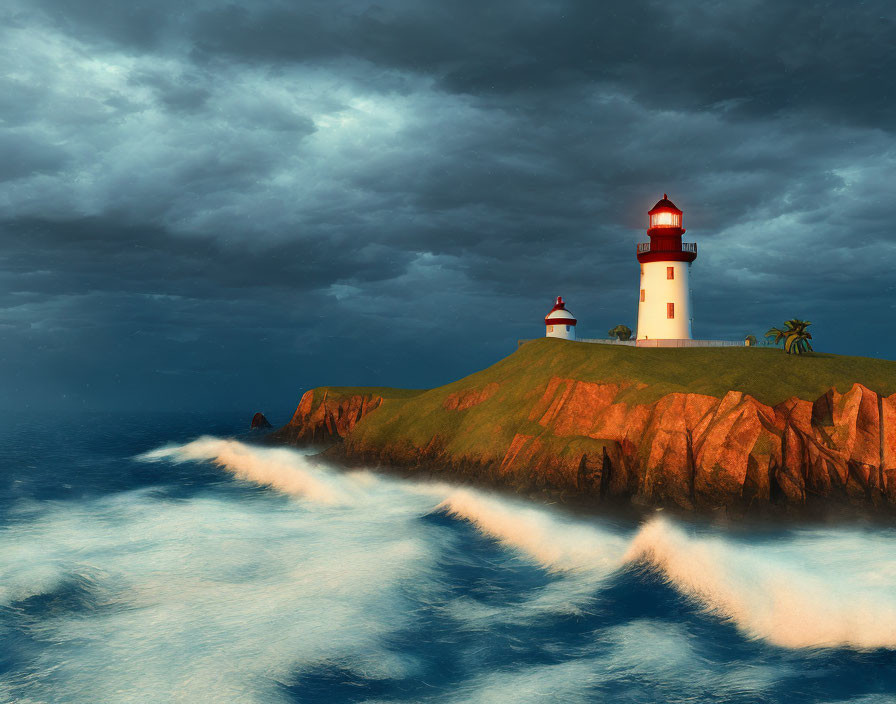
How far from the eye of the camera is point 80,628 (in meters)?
22.2

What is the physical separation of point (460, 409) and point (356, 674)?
4119 cm

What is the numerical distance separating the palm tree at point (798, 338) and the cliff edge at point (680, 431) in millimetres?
1261

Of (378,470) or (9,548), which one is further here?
(378,470)

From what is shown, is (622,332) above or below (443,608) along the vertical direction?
above

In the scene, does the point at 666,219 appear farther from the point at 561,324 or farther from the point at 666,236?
the point at 561,324

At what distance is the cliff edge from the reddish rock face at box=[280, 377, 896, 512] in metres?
0.07

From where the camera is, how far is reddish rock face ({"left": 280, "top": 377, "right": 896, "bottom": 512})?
37.4 m

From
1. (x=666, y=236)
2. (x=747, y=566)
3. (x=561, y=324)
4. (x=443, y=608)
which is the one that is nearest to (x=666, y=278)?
(x=666, y=236)

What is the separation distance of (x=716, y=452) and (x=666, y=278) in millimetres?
30642

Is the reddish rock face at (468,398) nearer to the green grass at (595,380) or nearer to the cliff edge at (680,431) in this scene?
the cliff edge at (680,431)

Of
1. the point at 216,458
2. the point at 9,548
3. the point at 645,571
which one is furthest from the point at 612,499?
the point at 216,458

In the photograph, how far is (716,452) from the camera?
3803 cm

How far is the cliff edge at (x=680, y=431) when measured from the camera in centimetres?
3775

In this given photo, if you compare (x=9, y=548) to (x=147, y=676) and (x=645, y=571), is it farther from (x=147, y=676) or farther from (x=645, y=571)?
(x=645, y=571)
